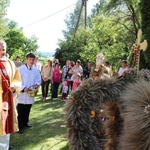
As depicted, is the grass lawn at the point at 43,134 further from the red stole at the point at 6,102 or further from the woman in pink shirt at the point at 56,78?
the woman in pink shirt at the point at 56,78

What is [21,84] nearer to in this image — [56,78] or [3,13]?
[56,78]

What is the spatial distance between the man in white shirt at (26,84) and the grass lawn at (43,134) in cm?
36

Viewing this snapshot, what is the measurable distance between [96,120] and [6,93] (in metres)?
1.38

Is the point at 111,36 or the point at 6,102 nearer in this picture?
the point at 6,102

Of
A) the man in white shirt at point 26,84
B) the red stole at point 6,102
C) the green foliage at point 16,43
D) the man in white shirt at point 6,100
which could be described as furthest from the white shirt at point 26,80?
the green foliage at point 16,43

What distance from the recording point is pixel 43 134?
530cm

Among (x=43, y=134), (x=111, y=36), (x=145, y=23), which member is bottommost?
(x=43, y=134)

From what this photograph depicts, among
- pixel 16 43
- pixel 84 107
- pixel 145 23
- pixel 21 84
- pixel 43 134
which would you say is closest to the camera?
pixel 84 107

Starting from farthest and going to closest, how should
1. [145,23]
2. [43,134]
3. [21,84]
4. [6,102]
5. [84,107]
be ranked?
[145,23] < [43,134] < [21,84] < [6,102] < [84,107]

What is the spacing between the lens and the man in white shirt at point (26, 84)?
5.39m

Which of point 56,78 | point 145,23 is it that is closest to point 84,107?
point 145,23

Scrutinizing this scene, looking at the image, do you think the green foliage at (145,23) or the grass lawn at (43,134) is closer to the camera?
the grass lawn at (43,134)

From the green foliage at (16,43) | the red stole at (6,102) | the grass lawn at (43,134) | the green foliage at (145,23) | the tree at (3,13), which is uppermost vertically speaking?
the tree at (3,13)

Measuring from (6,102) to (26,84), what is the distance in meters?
1.89
